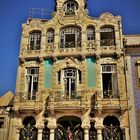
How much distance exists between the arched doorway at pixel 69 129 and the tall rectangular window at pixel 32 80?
330cm

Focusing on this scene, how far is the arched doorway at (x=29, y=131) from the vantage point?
961 inches

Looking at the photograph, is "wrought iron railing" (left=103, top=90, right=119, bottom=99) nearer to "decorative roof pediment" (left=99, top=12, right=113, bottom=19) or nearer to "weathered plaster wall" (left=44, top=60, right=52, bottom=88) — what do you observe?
"weathered plaster wall" (left=44, top=60, right=52, bottom=88)

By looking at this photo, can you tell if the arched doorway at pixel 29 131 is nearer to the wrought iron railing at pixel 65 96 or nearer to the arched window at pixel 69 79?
the wrought iron railing at pixel 65 96

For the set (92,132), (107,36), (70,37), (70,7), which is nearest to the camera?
(92,132)

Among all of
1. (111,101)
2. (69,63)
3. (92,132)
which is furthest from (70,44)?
(92,132)

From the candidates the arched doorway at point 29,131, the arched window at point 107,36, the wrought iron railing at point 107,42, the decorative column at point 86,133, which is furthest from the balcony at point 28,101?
the arched window at point 107,36

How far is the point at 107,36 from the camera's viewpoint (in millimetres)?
27328

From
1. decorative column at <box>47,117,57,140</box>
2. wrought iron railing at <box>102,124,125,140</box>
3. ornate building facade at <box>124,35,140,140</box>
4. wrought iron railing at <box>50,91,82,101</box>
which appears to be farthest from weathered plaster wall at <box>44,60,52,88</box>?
ornate building facade at <box>124,35,140,140</box>

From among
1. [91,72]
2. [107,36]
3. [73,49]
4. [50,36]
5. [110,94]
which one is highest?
[50,36]

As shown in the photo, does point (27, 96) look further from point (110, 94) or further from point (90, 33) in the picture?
point (90, 33)

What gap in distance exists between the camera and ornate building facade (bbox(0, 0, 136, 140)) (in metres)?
24.0

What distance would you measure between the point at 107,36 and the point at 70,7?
460cm

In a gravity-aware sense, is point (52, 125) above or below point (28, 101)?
below

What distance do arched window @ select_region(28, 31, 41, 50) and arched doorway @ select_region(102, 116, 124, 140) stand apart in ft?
28.6
